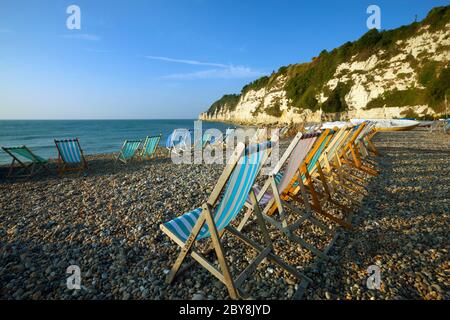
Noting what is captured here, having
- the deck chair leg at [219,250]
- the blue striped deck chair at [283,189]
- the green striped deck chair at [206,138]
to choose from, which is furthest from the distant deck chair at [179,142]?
the deck chair leg at [219,250]

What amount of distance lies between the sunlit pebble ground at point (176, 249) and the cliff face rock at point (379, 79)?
100 ft

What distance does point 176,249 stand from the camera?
2887mm

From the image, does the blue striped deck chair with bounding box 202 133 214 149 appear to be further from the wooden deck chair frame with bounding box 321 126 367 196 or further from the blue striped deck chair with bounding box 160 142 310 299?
the blue striped deck chair with bounding box 160 142 310 299

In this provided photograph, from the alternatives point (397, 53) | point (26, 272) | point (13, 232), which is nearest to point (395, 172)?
point (26, 272)

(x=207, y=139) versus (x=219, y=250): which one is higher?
(x=207, y=139)

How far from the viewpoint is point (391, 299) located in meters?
2.04

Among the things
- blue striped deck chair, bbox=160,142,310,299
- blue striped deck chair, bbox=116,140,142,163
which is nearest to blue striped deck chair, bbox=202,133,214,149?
blue striped deck chair, bbox=116,140,142,163

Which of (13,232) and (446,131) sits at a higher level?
(446,131)

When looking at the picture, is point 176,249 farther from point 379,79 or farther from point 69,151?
point 379,79

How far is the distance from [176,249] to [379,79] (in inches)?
1505

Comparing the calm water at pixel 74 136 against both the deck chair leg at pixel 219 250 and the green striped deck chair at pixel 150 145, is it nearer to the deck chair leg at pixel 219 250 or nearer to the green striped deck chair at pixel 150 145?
the green striped deck chair at pixel 150 145

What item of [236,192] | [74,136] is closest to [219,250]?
[236,192]
